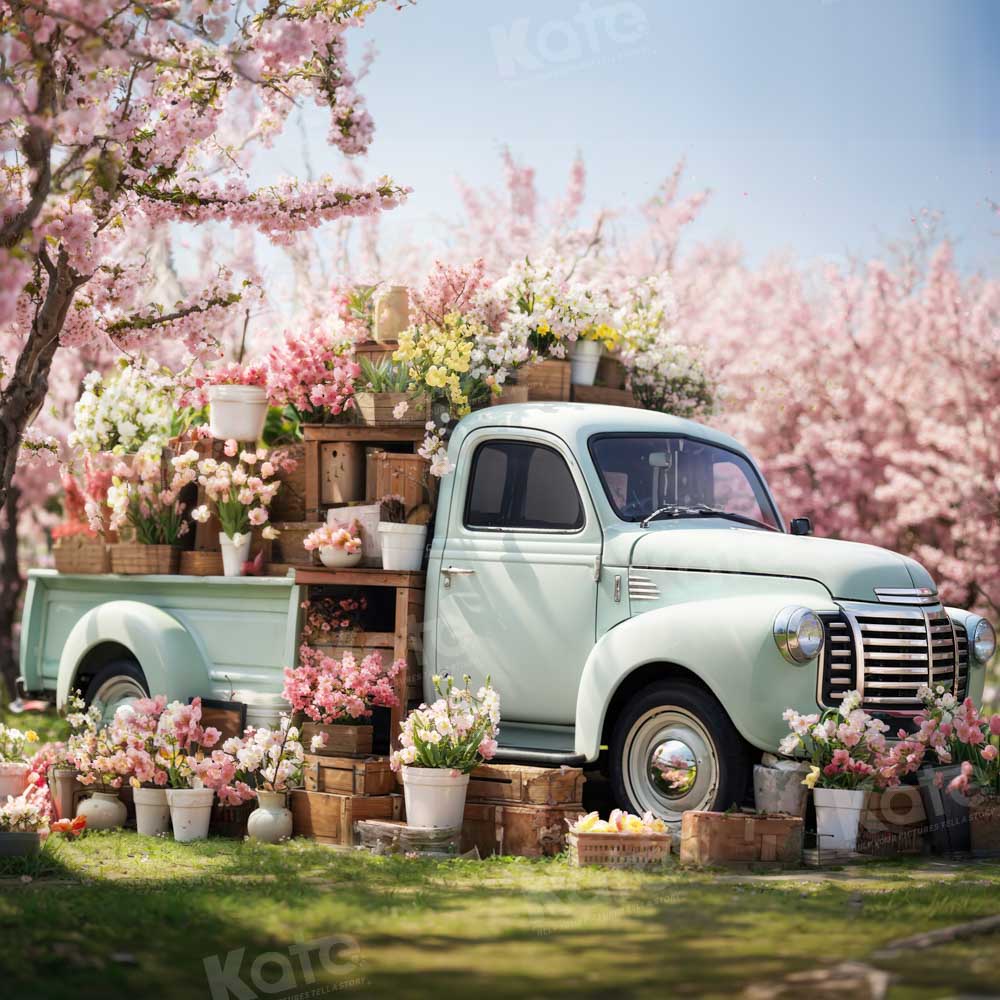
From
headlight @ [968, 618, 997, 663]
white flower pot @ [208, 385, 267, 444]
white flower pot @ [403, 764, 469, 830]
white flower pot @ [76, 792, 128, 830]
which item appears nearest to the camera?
white flower pot @ [403, 764, 469, 830]

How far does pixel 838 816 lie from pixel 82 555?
5223 millimetres

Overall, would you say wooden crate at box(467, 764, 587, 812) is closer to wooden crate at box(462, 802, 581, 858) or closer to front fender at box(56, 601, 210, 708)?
wooden crate at box(462, 802, 581, 858)

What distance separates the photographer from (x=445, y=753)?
733cm

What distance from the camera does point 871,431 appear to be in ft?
59.8

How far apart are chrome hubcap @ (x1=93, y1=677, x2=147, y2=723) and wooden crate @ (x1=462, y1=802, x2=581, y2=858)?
272 centimetres

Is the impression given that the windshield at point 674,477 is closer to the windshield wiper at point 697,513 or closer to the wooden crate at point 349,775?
the windshield wiper at point 697,513

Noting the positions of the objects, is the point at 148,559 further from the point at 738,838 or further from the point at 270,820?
the point at 738,838

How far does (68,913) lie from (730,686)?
10.1 feet

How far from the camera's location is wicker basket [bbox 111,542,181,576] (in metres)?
9.12

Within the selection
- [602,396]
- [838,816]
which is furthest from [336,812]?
[602,396]

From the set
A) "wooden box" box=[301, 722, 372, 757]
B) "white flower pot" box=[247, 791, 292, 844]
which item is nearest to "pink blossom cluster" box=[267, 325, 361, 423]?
"wooden box" box=[301, 722, 372, 757]

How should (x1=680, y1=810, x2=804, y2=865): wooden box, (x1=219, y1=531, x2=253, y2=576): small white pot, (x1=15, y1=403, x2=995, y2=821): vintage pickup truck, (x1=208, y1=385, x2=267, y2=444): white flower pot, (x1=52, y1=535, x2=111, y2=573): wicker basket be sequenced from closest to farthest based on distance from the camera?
(x1=680, y1=810, x2=804, y2=865): wooden box
(x1=15, y1=403, x2=995, y2=821): vintage pickup truck
(x1=219, y1=531, x2=253, y2=576): small white pot
(x1=208, y1=385, x2=267, y2=444): white flower pot
(x1=52, y1=535, x2=111, y2=573): wicker basket

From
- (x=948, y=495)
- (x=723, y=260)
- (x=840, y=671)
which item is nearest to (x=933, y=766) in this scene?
(x=840, y=671)

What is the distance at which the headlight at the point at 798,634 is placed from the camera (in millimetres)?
6695
